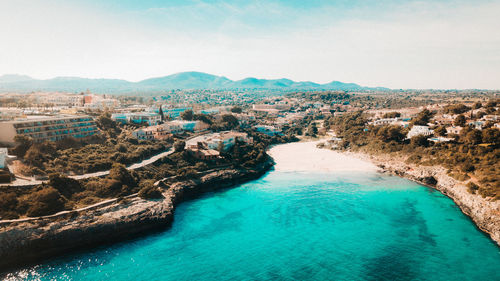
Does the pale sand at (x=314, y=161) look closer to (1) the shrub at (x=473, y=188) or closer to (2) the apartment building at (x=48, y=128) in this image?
(1) the shrub at (x=473, y=188)

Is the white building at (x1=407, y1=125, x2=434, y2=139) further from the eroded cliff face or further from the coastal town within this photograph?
the eroded cliff face

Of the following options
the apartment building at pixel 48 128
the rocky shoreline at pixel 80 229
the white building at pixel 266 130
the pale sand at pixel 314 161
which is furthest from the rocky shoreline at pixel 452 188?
the apartment building at pixel 48 128

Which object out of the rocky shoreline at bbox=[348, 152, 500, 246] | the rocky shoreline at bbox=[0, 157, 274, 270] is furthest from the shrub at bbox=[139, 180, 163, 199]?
the rocky shoreline at bbox=[348, 152, 500, 246]

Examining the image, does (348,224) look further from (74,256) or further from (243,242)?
(74,256)

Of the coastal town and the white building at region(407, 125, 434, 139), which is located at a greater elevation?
the white building at region(407, 125, 434, 139)

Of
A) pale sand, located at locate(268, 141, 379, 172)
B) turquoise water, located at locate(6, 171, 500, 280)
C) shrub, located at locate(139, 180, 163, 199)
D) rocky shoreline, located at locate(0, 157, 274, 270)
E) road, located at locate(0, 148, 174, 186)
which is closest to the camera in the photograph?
turquoise water, located at locate(6, 171, 500, 280)

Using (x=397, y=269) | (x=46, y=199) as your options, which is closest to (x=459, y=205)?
(x=397, y=269)

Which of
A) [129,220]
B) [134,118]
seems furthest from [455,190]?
[134,118]
